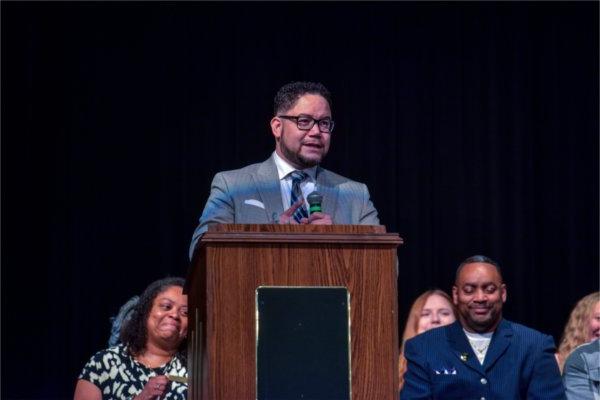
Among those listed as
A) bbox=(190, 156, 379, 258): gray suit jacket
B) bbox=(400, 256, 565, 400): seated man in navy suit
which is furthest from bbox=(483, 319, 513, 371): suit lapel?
bbox=(190, 156, 379, 258): gray suit jacket

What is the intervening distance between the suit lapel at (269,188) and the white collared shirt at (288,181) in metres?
0.01

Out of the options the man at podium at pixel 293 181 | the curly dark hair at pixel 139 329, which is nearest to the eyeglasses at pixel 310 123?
the man at podium at pixel 293 181

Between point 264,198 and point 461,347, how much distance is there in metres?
1.39

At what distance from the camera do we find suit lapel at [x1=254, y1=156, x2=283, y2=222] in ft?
10.6

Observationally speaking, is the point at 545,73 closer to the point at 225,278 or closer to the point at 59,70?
the point at 59,70

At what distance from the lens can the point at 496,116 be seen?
690 centimetres

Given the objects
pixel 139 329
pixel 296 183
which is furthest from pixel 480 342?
pixel 296 183

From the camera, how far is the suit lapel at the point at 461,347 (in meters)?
4.28

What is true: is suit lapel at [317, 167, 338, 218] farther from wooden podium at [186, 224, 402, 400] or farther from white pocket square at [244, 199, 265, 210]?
wooden podium at [186, 224, 402, 400]

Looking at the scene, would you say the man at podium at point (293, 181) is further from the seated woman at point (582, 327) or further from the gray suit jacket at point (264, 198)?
the seated woman at point (582, 327)

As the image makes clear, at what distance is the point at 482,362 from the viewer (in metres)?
4.30

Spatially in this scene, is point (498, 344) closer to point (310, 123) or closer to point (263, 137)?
point (310, 123)

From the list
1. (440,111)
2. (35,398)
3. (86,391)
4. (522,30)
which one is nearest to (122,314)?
(86,391)

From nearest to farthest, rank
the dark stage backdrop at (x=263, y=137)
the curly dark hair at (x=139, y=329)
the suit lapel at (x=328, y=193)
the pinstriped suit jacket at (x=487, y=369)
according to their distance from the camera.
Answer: the suit lapel at (x=328, y=193) < the pinstriped suit jacket at (x=487, y=369) < the curly dark hair at (x=139, y=329) < the dark stage backdrop at (x=263, y=137)
